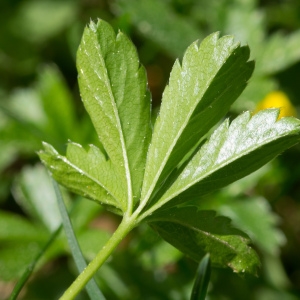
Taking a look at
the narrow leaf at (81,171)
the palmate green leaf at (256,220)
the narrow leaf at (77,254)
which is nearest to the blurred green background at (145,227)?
the palmate green leaf at (256,220)

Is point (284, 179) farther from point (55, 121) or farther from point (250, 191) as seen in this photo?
point (55, 121)

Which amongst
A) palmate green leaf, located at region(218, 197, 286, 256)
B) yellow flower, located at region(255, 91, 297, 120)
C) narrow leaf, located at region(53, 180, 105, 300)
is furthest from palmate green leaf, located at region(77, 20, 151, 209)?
yellow flower, located at region(255, 91, 297, 120)

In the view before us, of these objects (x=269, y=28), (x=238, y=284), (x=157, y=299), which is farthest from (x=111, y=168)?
(x=269, y=28)

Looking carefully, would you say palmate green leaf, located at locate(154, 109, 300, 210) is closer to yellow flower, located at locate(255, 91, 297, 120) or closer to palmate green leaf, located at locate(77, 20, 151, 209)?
palmate green leaf, located at locate(77, 20, 151, 209)

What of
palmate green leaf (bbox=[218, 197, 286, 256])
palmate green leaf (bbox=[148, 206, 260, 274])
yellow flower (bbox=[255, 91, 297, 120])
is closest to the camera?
palmate green leaf (bbox=[148, 206, 260, 274])

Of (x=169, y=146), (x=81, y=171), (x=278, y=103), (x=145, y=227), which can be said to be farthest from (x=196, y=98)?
(x=278, y=103)

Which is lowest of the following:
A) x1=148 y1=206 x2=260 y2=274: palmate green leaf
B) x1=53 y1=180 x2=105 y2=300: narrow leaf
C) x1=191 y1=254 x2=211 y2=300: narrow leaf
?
x1=53 y1=180 x2=105 y2=300: narrow leaf

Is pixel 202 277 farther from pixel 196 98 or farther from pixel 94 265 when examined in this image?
pixel 196 98
